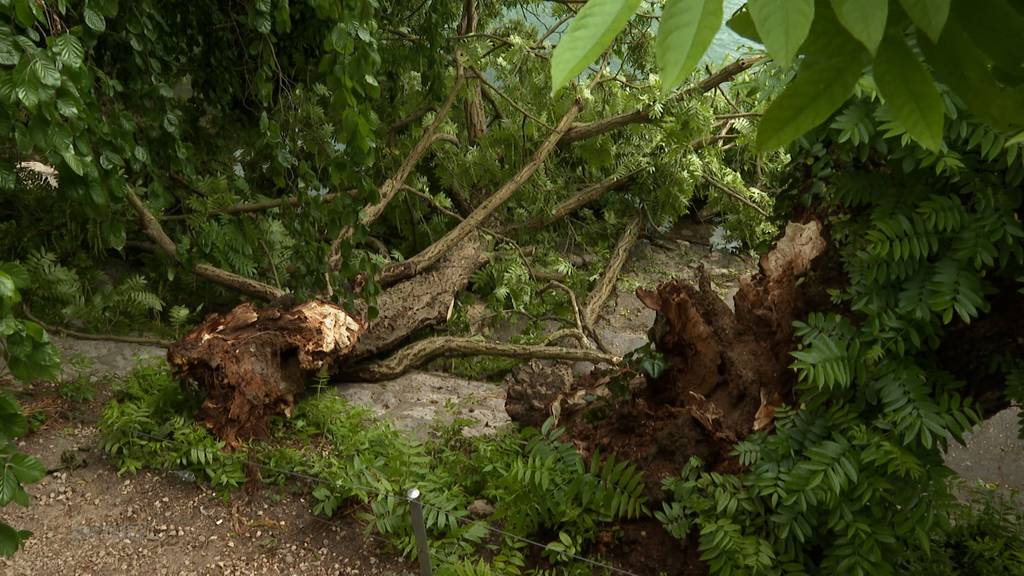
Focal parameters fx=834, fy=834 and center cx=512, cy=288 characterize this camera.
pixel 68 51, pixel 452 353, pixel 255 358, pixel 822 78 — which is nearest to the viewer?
pixel 822 78

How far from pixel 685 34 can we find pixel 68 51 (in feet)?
7.53

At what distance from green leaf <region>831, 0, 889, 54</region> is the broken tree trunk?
2613 millimetres

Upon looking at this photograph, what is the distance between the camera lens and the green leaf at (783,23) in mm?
477

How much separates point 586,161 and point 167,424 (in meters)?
4.42

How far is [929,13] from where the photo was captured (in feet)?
1.76

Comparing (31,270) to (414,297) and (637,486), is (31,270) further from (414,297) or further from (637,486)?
(637,486)

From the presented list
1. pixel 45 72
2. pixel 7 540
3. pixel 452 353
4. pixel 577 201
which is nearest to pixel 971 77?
pixel 7 540

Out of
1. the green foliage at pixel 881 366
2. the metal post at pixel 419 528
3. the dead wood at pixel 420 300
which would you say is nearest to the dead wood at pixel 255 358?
the dead wood at pixel 420 300

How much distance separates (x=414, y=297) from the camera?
5547 millimetres

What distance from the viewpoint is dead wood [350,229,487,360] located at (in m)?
5.11

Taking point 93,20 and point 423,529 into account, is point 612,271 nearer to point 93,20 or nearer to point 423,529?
point 423,529

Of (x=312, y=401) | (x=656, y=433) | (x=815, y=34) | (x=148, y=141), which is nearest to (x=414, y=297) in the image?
(x=312, y=401)

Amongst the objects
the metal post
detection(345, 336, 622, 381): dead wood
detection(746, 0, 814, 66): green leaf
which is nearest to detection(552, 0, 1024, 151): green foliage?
detection(746, 0, 814, 66): green leaf

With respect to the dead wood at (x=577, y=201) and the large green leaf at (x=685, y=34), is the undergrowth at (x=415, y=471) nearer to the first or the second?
the large green leaf at (x=685, y=34)
